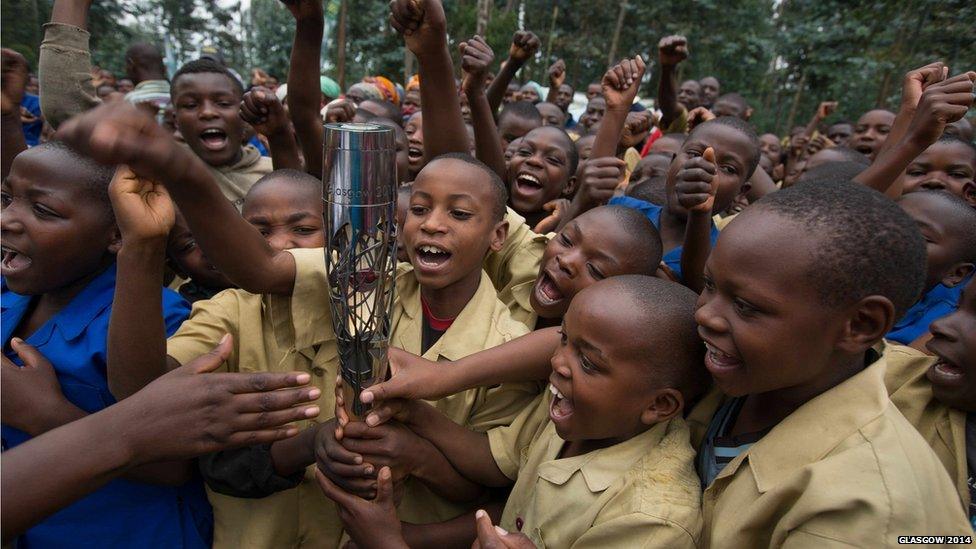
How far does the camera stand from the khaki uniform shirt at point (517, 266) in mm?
A: 2352

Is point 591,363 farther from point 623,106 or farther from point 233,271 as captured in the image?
point 623,106

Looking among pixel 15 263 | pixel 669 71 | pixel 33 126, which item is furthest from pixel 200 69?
pixel 669 71

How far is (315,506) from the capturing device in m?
1.93

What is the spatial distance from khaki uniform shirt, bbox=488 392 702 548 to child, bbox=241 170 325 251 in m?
1.07

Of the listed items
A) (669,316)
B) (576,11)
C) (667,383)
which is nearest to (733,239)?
(669,316)

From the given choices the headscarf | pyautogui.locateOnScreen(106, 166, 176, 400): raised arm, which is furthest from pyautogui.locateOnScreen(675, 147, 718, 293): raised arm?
the headscarf

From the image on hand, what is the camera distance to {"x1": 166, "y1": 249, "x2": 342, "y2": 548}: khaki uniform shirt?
1683mm

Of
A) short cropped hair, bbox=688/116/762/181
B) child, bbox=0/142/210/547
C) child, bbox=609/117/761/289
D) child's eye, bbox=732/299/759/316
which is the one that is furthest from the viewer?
short cropped hair, bbox=688/116/762/181

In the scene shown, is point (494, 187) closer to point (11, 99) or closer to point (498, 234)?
point (498, 234)

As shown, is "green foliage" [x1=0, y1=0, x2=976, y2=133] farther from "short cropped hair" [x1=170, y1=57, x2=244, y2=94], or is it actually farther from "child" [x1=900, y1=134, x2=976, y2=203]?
"child" [x1=900, y1=134, x2=976, y2=203]

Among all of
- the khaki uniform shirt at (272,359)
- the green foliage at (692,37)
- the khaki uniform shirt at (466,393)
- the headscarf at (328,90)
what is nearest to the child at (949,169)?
the khaki uniform shirt at (466,393)

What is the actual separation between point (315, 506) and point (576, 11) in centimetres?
2059

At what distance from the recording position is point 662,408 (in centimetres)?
151

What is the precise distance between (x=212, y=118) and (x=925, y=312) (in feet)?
11.9
